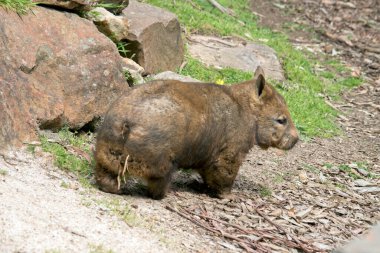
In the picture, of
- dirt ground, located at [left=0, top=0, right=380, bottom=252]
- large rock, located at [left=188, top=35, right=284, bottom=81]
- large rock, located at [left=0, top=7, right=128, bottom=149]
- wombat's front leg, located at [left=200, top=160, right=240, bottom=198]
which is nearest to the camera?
dirt ground, located at [left=0, top=0, right=380, bottom=252]

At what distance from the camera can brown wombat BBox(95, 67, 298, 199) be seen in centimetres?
619

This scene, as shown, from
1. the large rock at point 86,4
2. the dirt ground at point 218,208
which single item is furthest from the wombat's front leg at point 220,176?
the large rock at point 86,4

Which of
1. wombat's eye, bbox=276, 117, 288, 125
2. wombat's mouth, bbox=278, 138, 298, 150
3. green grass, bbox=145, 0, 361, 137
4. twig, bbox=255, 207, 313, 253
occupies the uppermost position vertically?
wombat's eye, bbox=276, 117, 288, 125

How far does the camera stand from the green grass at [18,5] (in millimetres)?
7438

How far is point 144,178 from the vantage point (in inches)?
251

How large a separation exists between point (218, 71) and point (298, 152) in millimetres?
2439

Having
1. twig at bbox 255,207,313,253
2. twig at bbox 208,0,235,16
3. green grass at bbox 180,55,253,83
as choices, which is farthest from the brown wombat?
twig at bbox 208,0,235,16

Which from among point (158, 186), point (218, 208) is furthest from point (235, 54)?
point (158, 186)

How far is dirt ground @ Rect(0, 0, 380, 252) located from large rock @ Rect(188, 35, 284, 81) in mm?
1989

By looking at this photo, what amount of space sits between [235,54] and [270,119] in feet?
15.7

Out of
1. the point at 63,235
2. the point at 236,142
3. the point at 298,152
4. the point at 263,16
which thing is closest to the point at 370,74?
the point at 263,16

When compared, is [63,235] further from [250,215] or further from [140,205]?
[250,215]

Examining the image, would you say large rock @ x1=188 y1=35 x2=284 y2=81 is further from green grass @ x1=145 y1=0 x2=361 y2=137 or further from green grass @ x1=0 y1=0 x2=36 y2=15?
green grass @ x1=0 y1=0 x2=36 y2=15

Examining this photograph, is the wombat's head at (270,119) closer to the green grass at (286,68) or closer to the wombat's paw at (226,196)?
the wombat's paw at (226,196)
